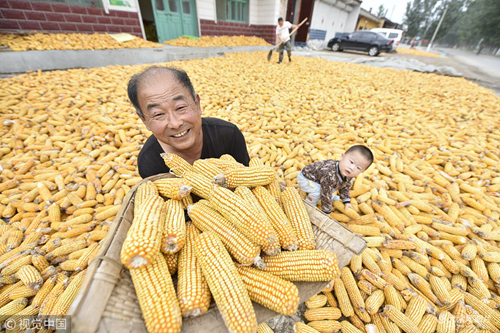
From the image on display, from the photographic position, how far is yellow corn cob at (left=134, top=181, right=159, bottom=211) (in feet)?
5.96

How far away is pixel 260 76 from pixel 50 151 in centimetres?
812

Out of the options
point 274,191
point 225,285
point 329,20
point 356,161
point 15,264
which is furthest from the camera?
point 329,20

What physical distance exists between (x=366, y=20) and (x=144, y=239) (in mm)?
60698

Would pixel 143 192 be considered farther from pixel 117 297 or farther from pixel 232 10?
pixel 232 10

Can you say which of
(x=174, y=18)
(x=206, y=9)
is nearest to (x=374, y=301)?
(x=174, y=18)

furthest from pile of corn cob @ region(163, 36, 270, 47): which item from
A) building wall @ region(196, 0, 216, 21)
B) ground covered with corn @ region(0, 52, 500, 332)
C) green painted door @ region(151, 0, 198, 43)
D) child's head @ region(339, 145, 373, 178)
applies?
child's head @ region(339, 145, 373, 178)

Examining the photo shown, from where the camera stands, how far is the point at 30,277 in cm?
209

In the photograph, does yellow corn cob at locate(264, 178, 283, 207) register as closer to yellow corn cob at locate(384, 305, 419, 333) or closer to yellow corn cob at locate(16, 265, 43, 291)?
yellow corn cob at locate(384, 305, 419, 333)

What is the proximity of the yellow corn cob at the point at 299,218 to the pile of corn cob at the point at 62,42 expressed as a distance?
11.1 m

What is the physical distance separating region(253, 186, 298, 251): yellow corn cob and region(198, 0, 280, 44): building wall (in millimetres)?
16590

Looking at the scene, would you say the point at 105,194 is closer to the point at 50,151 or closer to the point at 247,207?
the point at 50,151

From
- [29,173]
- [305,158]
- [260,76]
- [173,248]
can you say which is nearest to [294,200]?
[173,248]

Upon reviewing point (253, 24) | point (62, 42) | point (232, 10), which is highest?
point (232, 10)

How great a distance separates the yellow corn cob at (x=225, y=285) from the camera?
1.29m
